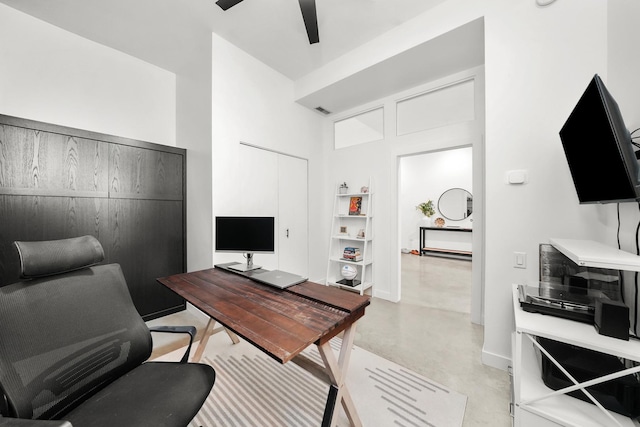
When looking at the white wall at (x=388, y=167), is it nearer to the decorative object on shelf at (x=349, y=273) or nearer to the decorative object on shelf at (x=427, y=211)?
the decorative object on shelf at (x=349, y=273)

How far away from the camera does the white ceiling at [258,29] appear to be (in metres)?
2.25

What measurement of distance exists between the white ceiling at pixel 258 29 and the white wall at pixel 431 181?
3.64 m

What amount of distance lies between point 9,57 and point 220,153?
193cm

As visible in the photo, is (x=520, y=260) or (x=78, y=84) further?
(x=78, y=84)

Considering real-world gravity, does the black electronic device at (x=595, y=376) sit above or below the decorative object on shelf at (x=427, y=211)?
below

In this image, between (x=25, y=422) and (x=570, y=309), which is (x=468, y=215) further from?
(x=25, y=422)

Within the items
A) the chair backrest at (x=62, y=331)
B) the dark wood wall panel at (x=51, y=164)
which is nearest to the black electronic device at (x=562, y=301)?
the chair backrest at (x=62, y=331)

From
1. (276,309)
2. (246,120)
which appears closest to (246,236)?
(276,309)

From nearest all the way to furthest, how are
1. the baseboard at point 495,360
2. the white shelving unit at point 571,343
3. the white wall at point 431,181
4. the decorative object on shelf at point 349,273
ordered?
the white shelving unit at point 571,343
the baseboard at point 495,360
the decorative object on shelf at point 349,273
the white wall at point 431,181

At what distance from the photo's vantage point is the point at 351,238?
3.74m

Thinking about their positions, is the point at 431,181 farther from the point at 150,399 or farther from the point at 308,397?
the point at 150,399

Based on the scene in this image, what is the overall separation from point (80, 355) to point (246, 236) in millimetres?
1288

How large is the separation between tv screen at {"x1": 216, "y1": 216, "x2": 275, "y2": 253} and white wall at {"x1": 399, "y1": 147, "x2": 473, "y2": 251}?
4.75 m

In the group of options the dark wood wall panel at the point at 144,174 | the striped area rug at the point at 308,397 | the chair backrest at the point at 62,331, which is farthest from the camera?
the dark wood wall panel at the point at 144,174
